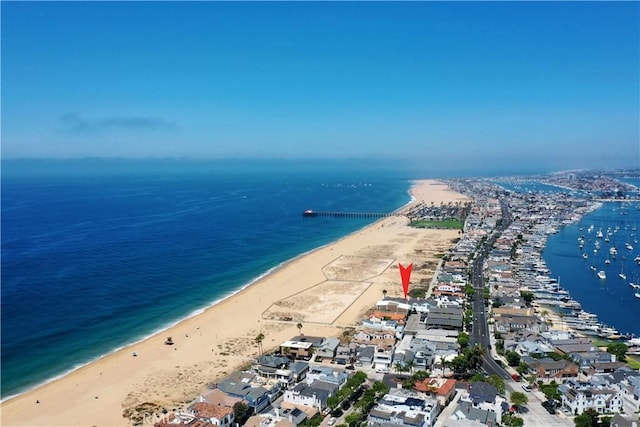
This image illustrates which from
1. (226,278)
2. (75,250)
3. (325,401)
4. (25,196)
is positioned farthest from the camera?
(25,196)

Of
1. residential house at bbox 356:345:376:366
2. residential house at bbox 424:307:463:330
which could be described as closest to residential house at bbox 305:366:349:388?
residential house at bbox 356:345:376:366

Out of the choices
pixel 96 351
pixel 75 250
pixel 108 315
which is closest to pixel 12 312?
pixel 108 315

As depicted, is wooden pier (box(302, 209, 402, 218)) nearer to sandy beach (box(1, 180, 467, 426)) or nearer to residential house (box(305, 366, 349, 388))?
sandy beach (box(1, 180, 467, 426))

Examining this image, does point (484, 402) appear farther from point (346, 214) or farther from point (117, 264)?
point (346, 214)

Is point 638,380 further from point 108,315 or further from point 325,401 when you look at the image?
point 108,315

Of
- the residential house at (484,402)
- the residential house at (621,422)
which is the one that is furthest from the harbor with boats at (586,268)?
the residential house at (484,402)

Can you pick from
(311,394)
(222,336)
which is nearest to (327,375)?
(311,394)

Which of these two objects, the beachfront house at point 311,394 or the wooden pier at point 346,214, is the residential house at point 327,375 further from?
the wooden pier at point 346,214
